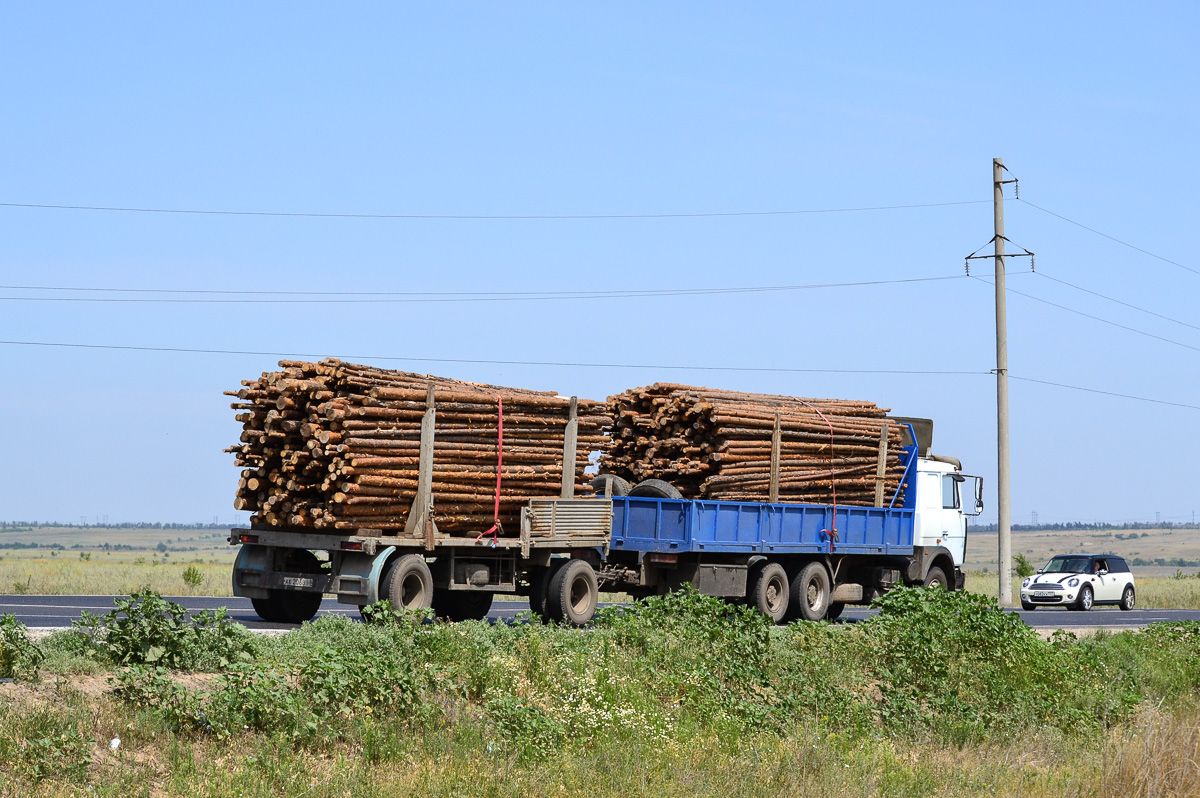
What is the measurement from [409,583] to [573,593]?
Result: 2.97m

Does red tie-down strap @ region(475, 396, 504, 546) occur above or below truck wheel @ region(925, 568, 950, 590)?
above

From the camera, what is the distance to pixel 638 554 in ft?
68.3

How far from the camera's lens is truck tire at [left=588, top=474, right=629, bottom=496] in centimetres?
2148

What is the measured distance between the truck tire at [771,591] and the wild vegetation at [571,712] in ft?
20.5

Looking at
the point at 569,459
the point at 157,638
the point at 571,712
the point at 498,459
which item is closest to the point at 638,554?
A: the point at 569,459

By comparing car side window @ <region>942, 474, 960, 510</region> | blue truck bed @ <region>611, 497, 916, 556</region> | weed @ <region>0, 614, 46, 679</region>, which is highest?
car side window @ <region>942, 474, 960, 510</region>

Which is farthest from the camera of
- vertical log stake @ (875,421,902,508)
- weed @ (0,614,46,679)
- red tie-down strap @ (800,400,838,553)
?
vertical log stake @ (875,421,902,508)

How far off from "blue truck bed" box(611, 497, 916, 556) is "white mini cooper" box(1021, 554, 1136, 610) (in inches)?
508

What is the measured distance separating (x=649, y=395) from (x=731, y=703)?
1023cm

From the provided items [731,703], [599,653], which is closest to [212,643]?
[599,653]

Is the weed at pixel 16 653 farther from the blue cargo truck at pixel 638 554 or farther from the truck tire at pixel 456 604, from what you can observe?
the truck tire at pixel 456 604

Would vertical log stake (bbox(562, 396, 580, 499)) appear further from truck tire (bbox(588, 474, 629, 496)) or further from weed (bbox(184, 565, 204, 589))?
weed (bbox(184, 565, 204, 589))

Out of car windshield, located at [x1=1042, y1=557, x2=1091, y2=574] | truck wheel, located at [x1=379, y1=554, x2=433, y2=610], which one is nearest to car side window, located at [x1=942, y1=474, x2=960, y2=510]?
car windshield, located at [x1=1042, y1=557, x2=1091, y2=574]

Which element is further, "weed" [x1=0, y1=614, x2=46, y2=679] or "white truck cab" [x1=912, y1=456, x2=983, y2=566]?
"white truck cab" [x1=912, y1=456, x2=983, y2=566]
